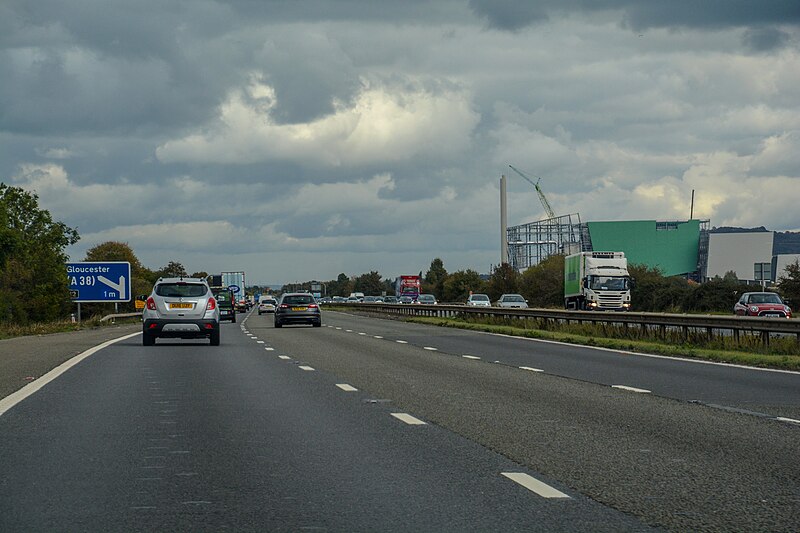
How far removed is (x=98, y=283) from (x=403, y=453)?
53.1 m

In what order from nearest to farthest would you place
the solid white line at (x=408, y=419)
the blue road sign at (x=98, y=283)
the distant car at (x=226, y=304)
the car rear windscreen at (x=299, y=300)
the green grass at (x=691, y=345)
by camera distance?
the solid white line at (x=408, y=419), the green grass at (x=691, y=345), the car rear windscreen at (x=299, y=300), the blue road sign at (x=98, y=283), the distant car at (x=226, y=304)

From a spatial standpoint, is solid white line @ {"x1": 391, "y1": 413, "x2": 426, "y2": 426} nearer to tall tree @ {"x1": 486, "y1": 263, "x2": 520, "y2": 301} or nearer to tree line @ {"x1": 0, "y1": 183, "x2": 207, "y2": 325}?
tree line @ {"x1": 0, "y1": 183, "x2": 207, "y2": 325}

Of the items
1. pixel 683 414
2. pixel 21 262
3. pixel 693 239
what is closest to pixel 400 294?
pixel 21 262

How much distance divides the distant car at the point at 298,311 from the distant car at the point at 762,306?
17.1 meters

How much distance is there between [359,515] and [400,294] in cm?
10486

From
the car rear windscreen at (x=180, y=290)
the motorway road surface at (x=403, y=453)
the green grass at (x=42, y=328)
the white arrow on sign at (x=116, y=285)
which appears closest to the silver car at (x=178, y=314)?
the car rear windscreen at (x=180, y=290)

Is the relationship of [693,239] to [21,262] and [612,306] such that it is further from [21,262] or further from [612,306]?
[612,306]

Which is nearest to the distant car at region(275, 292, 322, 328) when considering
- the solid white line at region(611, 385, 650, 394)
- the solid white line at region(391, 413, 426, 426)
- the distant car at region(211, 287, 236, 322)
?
the distant car at region(211, 287, 236, 322)

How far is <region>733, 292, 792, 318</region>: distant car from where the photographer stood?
147 ft

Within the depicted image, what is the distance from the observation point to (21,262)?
111812 mm

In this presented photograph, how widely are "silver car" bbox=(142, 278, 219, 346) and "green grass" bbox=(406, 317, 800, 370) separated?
9.65m

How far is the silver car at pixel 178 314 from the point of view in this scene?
2928cm

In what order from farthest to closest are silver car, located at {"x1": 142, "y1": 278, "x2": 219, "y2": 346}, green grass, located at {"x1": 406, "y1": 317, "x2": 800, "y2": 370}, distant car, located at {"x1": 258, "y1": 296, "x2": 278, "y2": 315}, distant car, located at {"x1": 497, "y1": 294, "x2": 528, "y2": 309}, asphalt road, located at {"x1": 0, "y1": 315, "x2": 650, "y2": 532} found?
1. distant car, located at {"x1": 258, "y1": 296, "x2": 278, "y2": 315}
2. distant car, located at {"x1": 497, "y1": 294, "x2": 528, "y2": 309}
3. silver car, located at {"x1": 142, "y1": 278, "x2": 219, "y2": 346}
4. green grass, located at {"x1": 406, "y1": 317, "x2": 800, "y2": 370}
5. asphalt road, located at {"x1": 0, "y1": 315, "x2": 650, "y2": 532}

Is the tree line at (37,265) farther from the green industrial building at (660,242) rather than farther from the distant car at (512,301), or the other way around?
the green industrial building at (660,242)
